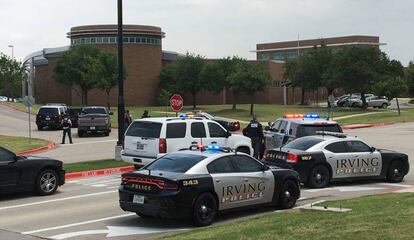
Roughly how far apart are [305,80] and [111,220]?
69.7 metres

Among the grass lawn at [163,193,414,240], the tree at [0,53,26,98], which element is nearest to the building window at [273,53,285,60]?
the tree at [0,53,26,98]

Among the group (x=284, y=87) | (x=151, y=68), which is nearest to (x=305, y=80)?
(x=284, y=87)

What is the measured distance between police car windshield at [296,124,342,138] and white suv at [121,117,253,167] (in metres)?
2.98

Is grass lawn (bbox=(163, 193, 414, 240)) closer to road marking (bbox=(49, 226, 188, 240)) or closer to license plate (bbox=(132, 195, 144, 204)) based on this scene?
road marking (bbox=(49, 226, 188, 240))

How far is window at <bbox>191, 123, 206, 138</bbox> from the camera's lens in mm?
18766

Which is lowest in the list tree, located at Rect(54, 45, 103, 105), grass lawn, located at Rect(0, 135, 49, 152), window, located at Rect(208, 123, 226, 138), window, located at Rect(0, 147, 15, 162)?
grass lawn, located at Rect(0, 135, 49, 152)

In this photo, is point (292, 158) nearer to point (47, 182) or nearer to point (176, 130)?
point (176, 130)

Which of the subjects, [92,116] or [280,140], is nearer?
[280,140]

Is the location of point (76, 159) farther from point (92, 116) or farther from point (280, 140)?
point (92, 116)

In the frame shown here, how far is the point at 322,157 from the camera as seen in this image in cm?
1580

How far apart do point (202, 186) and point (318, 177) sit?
5.91 meters

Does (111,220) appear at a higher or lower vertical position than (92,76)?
lower

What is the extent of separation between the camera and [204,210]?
1068 centimetres

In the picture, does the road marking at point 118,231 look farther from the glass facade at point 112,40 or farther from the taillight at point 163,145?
the glass facade at point 112,40
